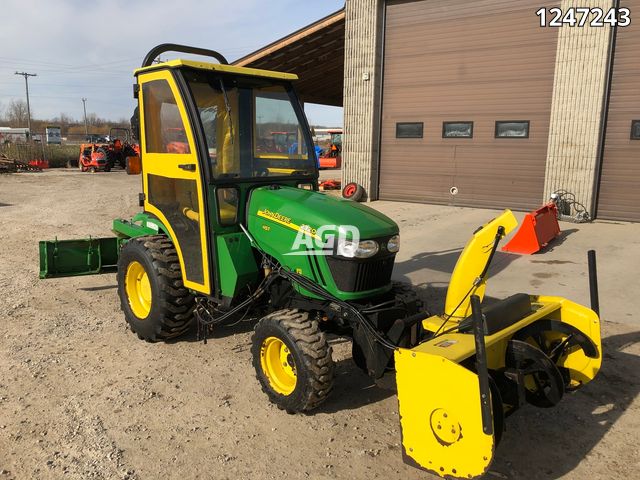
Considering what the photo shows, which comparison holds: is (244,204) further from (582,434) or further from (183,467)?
(582,434)

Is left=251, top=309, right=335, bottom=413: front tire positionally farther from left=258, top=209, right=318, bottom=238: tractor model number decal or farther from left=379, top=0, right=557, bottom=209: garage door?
left=379, top=0, right=557, bottom=209: garage door

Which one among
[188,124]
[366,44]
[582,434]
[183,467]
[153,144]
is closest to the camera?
[183,467]

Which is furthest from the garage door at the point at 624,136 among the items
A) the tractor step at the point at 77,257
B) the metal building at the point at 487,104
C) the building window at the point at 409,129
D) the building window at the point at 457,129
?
the tractor step at the point at 77,257

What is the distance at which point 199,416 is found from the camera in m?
3.49

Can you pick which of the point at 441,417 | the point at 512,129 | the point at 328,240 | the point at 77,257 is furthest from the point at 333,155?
the point at 441,417

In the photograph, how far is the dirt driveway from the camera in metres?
2.96

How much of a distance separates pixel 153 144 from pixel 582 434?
402 cm

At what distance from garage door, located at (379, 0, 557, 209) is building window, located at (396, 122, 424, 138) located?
0.02 meters

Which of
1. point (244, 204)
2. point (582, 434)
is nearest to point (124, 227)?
point (244, 204)

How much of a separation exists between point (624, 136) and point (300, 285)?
9.30 m

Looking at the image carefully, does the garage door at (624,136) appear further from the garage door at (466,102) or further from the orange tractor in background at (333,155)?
the orange tractor in background at (333,155)

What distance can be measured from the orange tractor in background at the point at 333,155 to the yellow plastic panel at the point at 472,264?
24052 millimetres

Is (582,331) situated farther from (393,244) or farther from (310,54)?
(310,54)

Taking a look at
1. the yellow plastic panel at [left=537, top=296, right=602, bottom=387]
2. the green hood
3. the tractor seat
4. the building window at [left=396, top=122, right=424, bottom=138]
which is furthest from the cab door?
the building window at [left=396, top=122, right=424, bottom=138]
